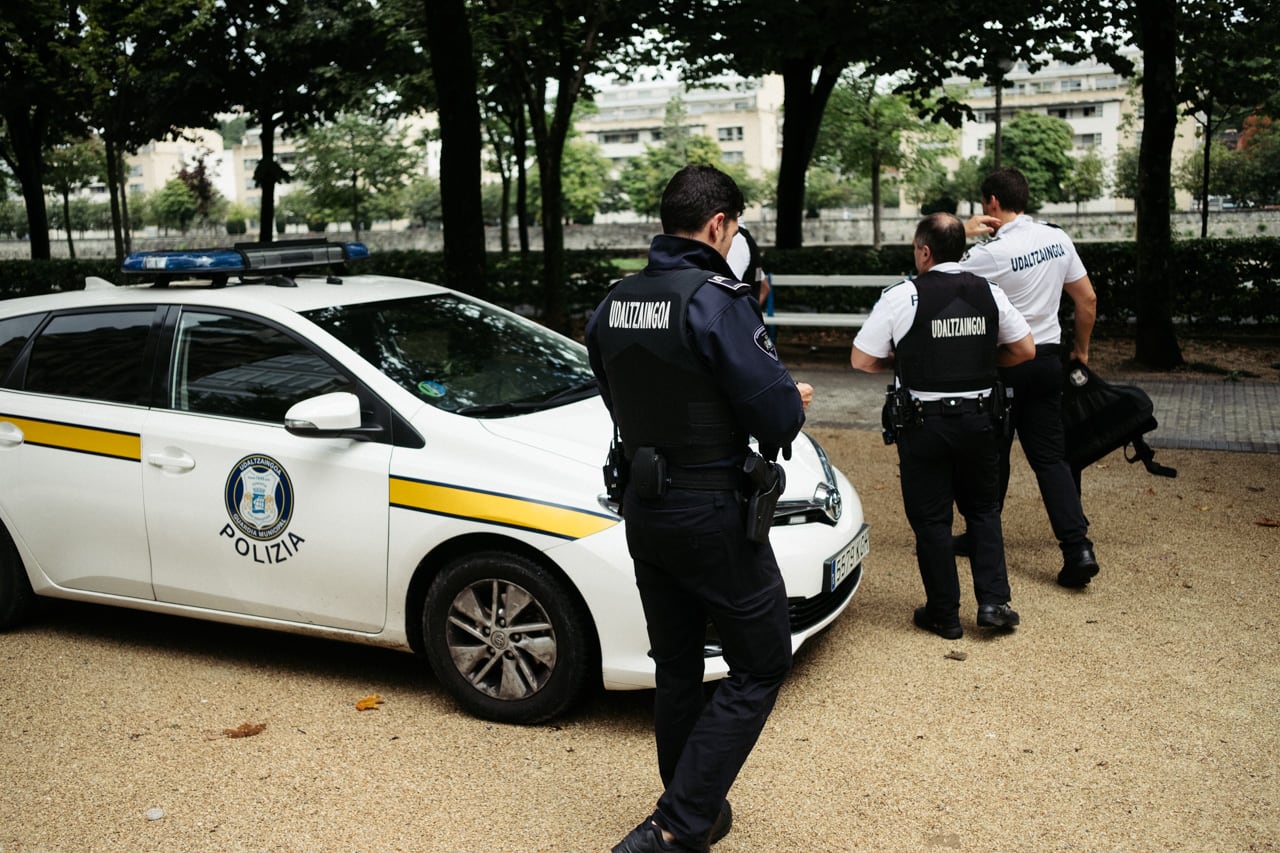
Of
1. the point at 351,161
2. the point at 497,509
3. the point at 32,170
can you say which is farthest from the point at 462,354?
the point at 351,161

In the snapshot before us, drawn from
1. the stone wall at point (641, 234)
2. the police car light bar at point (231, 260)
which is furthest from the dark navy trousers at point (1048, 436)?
the stone wall at point (641, 234)

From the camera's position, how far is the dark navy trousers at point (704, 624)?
3.29 metres

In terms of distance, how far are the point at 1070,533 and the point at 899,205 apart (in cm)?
10485

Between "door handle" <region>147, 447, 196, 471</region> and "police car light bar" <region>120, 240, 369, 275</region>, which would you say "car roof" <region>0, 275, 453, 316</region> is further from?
"door handle" <region>147, 447, 196, 471</region>

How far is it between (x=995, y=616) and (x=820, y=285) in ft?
35.2

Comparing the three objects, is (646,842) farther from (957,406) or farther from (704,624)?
(957,406)

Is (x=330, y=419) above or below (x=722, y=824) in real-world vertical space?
above

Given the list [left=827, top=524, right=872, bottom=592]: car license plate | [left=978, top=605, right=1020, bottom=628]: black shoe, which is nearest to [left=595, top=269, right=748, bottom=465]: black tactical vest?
[left=827, top=524, right=872, bottom=592]: car license plate

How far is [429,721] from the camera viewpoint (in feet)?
15.7

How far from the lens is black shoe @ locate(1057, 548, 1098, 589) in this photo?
241 inches

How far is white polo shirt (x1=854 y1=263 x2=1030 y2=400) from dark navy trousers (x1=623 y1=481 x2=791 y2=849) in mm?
2075

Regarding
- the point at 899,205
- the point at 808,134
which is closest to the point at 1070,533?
the point at 808,134

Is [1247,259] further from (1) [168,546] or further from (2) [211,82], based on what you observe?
(2) [211,82]

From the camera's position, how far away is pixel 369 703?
4.96 meters
